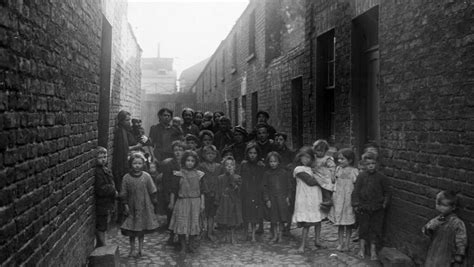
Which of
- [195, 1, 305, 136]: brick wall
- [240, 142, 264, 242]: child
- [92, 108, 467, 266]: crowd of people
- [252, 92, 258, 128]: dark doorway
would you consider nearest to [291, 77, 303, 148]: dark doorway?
[195, 1, 305, 136]: brick wall

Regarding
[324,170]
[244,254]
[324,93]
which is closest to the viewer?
[244,254]

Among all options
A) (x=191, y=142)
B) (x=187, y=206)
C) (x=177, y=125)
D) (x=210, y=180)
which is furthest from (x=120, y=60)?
(x=187, y=206)

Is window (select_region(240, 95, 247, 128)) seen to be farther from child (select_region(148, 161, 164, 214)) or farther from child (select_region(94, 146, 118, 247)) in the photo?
child (select_region(94, 146, 118, 247))

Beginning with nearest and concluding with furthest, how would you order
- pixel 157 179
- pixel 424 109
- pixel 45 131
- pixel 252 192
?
pixel 45 131 → pixel 424 109 → pixel 252 192 → pixel 157 179

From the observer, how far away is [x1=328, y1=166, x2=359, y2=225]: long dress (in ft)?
19.0

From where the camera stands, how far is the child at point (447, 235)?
3.94 m

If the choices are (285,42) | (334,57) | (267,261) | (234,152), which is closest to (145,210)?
(267,261)

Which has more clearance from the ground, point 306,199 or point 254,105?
point 254,105

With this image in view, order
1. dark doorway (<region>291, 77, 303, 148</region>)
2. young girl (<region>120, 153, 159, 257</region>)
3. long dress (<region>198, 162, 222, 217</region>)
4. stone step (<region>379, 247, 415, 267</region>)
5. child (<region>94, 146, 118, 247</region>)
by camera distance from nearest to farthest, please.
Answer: stone step (<region>379, 247, 415, 267</region>) < child (<region>94, 146, 118, 247</region>) < young girl (<region>120, 153, 159, 257</region>) < long dress (<region>198, 162, 222, 217</region>) < dark doorway (<region>291, 77, 303, 148</region>)

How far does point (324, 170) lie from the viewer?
20.6ft

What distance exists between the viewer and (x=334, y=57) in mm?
8039

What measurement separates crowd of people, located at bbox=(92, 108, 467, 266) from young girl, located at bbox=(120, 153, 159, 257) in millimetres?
13

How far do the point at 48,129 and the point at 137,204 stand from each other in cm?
258

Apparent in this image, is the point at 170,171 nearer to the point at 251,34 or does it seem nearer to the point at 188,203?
the point at 188,203
